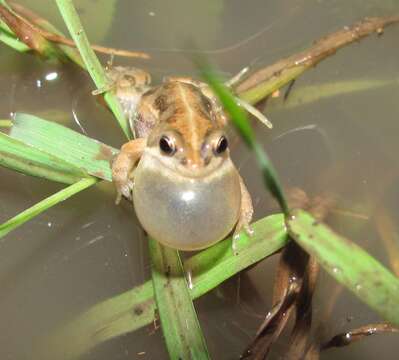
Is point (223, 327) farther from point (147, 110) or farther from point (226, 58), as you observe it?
point (226, 58)

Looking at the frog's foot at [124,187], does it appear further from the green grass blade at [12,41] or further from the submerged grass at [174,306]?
the green grass blade at [12,41]

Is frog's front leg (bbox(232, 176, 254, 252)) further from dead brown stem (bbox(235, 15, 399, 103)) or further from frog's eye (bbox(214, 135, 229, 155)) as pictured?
dead brown stem (bbox(235, 15, 399, 103))

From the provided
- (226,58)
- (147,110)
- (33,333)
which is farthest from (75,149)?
(226,58)

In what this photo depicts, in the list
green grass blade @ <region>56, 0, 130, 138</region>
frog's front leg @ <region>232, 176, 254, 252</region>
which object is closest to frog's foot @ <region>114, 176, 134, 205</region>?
green grass blade @ <region>56, 0, 130, 138</region>

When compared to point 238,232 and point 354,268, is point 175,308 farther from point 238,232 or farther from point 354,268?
point 354,268

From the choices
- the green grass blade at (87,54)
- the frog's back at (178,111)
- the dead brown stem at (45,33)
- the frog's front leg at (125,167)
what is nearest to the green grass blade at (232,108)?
the frog's back at (178,111)

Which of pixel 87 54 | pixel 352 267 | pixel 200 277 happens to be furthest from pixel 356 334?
pixel 87 54
